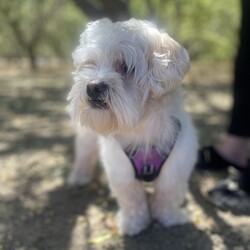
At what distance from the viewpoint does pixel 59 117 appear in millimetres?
5988

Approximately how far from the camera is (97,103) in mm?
2504

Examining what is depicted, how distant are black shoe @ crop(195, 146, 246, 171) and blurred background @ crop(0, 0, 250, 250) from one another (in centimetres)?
8

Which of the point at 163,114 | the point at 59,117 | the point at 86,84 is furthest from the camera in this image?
the point at 59,117

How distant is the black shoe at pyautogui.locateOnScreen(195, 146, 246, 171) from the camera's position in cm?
395

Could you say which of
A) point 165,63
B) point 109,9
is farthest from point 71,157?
point 165,63

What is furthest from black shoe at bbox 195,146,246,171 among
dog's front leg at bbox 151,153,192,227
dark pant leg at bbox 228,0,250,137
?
dog's front leg at bbox 151,153,192,227

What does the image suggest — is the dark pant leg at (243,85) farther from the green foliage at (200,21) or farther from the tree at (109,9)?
the green foliage at (200,21)

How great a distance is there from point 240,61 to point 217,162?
2.77ft

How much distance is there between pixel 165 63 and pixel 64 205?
1.60 metres

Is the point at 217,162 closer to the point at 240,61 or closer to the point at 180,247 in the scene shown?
the point at 240,61

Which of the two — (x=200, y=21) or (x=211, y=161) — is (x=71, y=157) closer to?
(x=211, y=161)

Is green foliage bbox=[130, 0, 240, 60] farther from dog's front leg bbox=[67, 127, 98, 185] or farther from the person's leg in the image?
dog's front leg bbox=[67, 127, 98, 185]

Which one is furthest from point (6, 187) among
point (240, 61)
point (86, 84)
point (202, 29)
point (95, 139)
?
point (202, 29)

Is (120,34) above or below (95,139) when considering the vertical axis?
above
